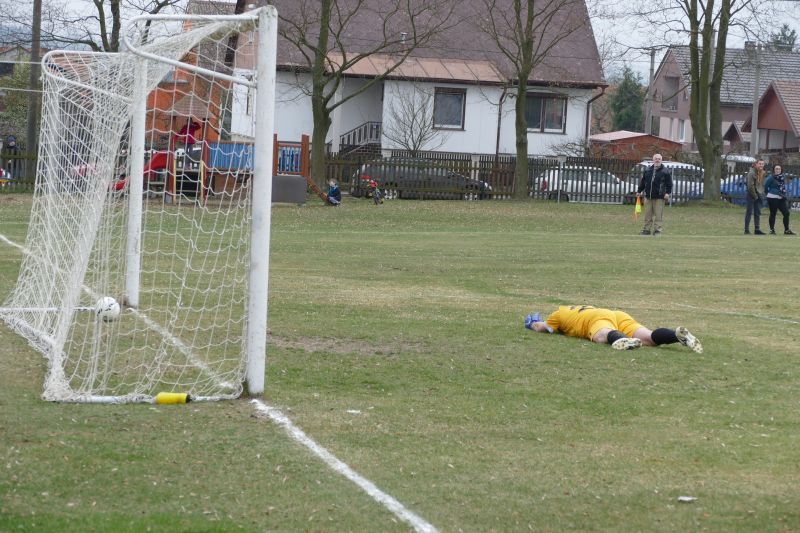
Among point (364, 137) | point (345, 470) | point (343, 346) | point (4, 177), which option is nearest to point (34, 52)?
point (4, 177)

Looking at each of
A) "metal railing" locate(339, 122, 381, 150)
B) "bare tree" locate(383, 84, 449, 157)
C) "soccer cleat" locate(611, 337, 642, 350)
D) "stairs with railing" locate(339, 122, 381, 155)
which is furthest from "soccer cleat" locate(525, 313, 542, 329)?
"metal railing" locate(339, 122, 381, 150)

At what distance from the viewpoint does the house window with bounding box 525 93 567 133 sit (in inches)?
2169

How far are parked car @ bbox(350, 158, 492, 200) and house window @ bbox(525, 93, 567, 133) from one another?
16453mm

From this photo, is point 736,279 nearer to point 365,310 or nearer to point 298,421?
point 365,310

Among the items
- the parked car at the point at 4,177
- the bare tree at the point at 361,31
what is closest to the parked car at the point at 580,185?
the bare tree at the point at 361,31

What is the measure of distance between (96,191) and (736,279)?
10.6m

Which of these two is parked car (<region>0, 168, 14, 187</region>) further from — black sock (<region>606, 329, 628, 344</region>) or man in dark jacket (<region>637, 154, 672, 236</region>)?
black sock (<region>606, 329, 628, 344</region>)

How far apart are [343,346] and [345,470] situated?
3.79 meters

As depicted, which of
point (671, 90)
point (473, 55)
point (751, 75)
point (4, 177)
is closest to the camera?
point (4, 177)

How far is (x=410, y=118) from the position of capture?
170ft

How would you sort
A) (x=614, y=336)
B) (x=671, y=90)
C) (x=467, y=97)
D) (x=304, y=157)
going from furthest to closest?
(x=671, y=90) < (x=467, y=97) < (x=304, y=157) < (x=614, y=336)

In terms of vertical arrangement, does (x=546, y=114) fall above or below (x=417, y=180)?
above

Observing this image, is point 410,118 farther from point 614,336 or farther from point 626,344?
point 626,344

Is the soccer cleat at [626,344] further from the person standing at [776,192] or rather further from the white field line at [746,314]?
the person standing at [776,192]
